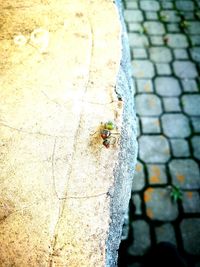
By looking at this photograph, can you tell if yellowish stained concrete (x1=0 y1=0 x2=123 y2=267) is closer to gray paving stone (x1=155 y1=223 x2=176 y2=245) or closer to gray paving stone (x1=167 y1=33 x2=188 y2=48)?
gray paving stone (x1=155 y1=223 x2=176 y2=245)

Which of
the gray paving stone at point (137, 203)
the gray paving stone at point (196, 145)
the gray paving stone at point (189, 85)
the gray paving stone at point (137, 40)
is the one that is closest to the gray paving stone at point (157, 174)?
the gray paving stone at point (137, 203)

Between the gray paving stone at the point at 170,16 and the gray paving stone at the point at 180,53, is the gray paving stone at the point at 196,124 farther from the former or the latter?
the gray paving stone at the point at 170,16

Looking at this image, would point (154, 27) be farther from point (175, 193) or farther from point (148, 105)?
point (175, 193)

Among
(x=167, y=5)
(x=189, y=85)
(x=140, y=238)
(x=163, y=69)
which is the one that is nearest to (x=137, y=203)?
(x=140, y=238)

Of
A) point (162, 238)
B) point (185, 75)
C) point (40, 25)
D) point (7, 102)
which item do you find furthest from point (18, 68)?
point (185, 75)

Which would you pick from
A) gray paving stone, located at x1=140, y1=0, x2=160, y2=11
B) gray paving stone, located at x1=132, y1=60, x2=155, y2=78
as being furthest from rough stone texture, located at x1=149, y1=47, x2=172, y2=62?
gray paving stone, located at x1=140, y1=0, x2=160, y2=11

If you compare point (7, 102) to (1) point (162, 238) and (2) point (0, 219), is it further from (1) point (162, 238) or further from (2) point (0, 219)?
(1) point (162, 238)
